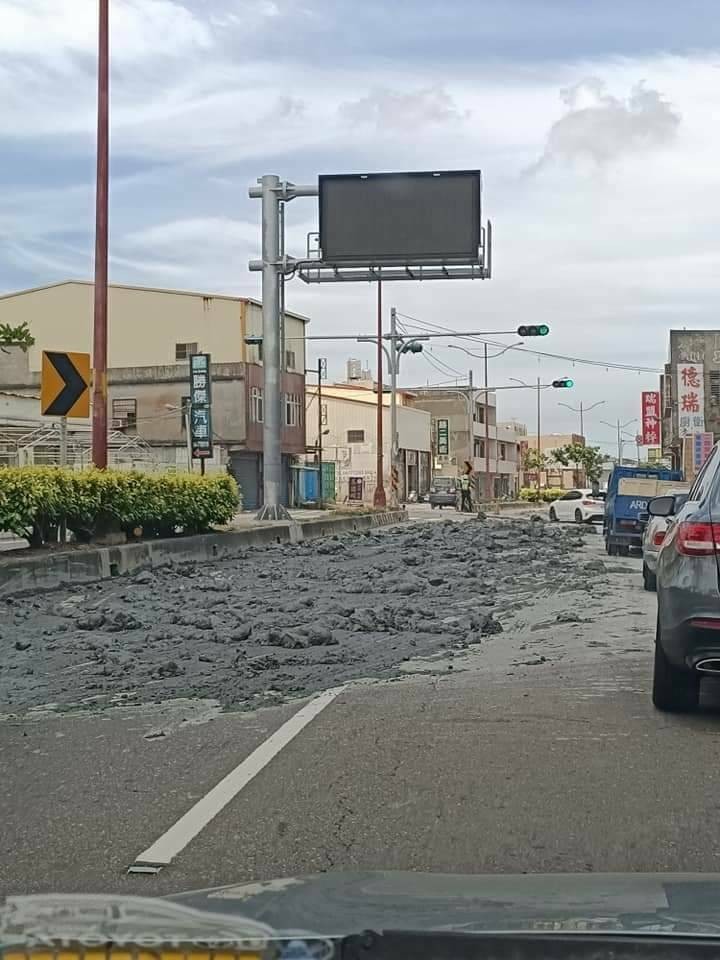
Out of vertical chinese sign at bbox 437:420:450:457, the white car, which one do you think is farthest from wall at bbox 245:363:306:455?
vertical chinese sign at bbox 437:420:450:457

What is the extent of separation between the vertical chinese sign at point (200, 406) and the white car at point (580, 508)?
1242 centimetres

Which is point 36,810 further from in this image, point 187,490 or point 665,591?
point 187,490

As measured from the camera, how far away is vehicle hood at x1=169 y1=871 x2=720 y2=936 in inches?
106

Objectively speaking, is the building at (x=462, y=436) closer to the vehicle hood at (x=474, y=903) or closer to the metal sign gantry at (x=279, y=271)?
the metal sign gantry at (x=279, y=271)

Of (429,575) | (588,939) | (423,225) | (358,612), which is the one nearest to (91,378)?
(429,575)

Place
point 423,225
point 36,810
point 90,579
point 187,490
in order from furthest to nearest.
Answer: point 423,225
point 187,490
point 90,579
point 36,810

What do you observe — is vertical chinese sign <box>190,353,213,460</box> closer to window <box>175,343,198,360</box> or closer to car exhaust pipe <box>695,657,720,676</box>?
window <box>175,343,198,360</box>

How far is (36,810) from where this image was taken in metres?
5.53

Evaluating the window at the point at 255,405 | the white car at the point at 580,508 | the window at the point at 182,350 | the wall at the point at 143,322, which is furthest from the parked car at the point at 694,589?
the window at the point at 182,350

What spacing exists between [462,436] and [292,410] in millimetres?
53370

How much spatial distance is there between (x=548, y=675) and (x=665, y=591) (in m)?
2.17

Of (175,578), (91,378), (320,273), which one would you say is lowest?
(175,578)

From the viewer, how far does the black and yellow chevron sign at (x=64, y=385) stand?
1728 centimetres

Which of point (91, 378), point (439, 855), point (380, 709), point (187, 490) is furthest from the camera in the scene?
point (187, 490)
